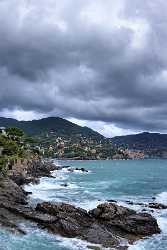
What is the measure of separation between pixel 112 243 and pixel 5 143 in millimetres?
84808

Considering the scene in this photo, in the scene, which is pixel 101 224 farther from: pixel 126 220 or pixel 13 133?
pixel 13 133

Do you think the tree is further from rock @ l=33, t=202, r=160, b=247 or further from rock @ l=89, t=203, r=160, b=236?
rock @ l=89, t=203, r=160, b=236

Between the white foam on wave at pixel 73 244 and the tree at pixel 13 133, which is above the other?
the tree at pixel 13 133

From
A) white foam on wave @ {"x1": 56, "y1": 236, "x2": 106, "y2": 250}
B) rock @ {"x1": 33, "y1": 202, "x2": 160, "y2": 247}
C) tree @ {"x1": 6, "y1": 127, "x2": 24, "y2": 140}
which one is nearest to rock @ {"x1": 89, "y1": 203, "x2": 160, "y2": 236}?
rock @ {"x1": 33, "y1": 202, "x2": 160, "y2": 247}

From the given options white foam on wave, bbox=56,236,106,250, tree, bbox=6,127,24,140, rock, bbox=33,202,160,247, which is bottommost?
white foam on wave, bbox=56,236,106,250

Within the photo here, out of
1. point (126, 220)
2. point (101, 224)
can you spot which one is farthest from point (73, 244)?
point (126, 220)

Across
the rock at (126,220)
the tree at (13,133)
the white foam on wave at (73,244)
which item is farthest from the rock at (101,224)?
the tree at (13,133)

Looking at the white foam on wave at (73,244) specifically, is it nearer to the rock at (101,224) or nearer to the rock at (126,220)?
the rock at (101,224)

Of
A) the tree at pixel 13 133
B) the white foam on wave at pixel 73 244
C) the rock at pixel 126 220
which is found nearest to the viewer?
the white foam on wave at pixel 73 244

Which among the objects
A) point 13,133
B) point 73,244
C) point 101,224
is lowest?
point 73,244

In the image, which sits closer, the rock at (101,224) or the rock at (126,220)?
the rock at (101,224)

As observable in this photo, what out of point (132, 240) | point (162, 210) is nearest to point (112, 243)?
point (132, 240)

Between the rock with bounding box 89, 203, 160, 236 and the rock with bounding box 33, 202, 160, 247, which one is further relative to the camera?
the rock with bounding box 89, 203, 160, 236

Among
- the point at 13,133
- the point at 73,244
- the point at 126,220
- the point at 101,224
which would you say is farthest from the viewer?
the point at 13,133
